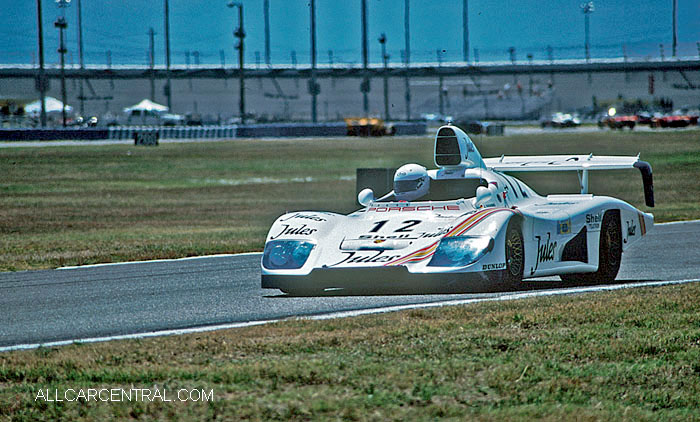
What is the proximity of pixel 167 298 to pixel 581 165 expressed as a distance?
16.3ft

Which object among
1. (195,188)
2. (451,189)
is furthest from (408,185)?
(195,188)

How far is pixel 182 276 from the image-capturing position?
39.7 feet

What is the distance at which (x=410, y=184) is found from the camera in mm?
10750

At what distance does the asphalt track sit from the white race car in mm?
276

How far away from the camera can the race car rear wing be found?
12.0 metres

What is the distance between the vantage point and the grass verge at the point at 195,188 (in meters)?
17.1

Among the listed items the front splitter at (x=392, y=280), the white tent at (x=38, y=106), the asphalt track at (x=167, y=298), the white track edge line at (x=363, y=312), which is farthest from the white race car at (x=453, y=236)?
the white tent at (x=38, y=106)

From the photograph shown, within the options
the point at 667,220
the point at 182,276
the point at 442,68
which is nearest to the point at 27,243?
the point at 182,276

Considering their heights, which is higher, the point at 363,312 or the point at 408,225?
the point at 408,225

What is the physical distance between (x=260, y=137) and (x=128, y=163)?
2038 cm

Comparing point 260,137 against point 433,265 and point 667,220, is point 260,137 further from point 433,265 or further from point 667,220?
point 433,265

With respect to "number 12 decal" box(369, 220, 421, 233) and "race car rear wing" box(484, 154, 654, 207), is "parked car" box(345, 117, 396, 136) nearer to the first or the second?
"race car rear wing" box(484, 154, 654, 207)

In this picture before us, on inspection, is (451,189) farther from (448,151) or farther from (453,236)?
(453,236)

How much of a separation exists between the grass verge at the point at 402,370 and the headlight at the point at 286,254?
123cm
